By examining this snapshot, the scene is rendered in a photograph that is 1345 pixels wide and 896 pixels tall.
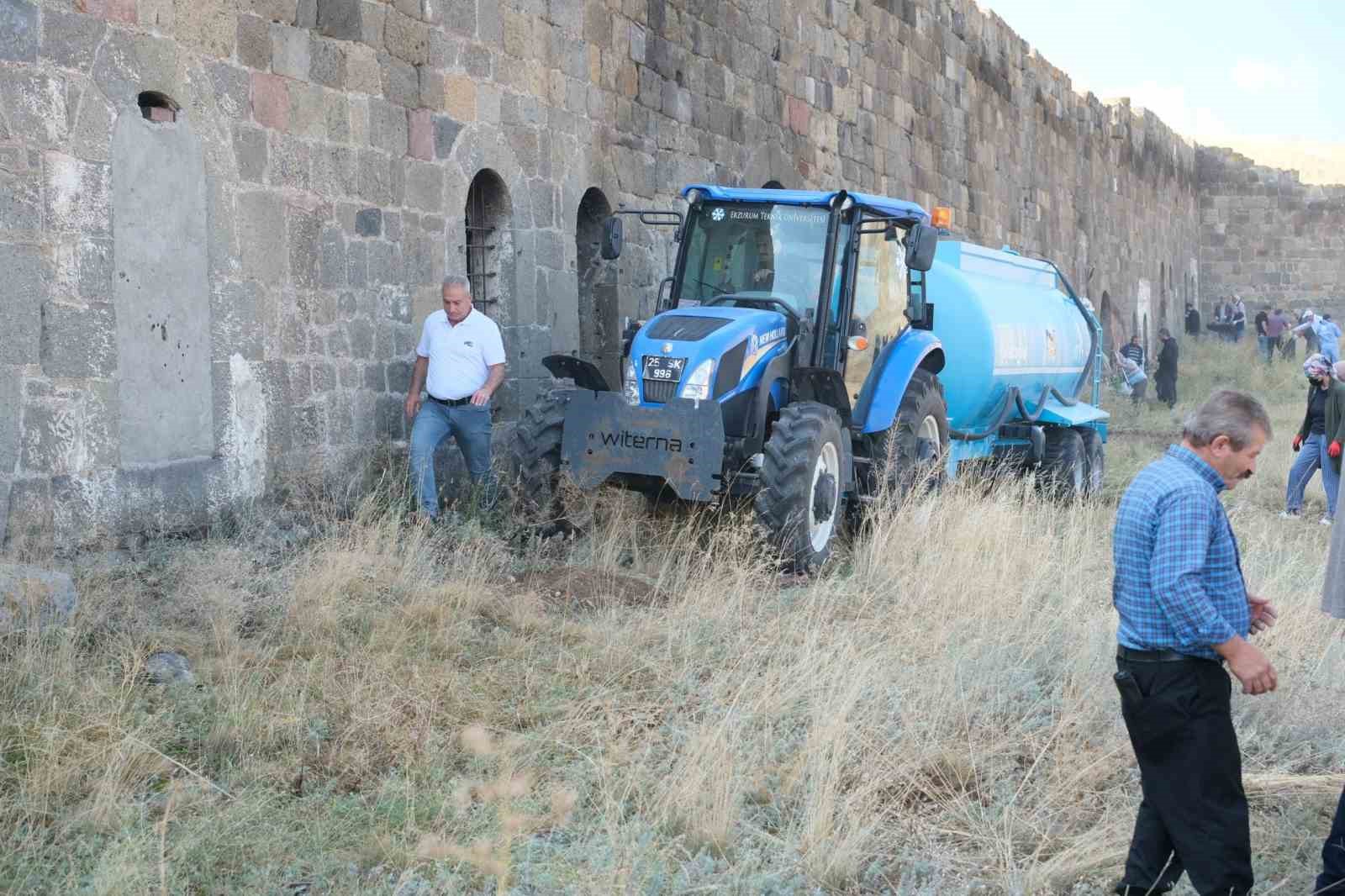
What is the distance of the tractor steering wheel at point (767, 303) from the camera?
8.29m

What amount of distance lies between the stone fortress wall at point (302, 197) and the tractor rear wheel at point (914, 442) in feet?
9.59

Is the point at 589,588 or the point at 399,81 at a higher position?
the point at 399,81

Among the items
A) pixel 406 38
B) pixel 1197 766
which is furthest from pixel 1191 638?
pixel 406 38

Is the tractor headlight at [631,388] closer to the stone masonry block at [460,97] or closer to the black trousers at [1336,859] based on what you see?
the stone masonry block at [460,97]

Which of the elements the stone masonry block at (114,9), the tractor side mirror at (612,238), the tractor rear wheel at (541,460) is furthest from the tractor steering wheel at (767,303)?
the stone masonry block at (114,9)

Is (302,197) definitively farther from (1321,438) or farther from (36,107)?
(1321,438)

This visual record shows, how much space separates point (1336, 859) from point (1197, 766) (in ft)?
1.63

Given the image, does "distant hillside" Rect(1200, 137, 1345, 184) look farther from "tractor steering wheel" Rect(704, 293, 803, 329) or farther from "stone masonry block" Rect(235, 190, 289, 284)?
"stone masonry block" Rect(235, 190, 289, 284)

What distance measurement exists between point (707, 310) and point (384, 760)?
159 inches

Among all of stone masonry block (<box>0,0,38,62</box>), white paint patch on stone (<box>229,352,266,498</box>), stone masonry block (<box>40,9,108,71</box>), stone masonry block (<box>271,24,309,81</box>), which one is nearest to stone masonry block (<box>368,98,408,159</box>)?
stone masonry block (<box>271,24,309,81</box>)

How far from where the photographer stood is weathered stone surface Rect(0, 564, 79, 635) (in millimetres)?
5281

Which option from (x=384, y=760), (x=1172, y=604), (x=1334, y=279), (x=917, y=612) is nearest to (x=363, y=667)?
(x=384, y=760)

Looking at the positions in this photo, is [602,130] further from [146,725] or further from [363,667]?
[146,725]

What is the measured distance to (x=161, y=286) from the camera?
287 inches
